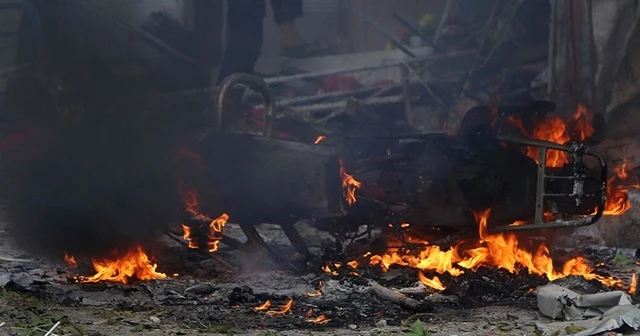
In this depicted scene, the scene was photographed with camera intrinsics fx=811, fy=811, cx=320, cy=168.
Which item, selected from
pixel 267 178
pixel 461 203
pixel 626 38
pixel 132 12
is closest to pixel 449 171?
pixel 461 203

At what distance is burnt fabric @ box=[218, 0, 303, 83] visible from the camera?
48.7 feet

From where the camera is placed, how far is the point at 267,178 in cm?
722

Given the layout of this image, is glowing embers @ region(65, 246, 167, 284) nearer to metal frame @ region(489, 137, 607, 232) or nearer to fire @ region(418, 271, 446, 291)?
fire @ region(418, 271, 446, 291)

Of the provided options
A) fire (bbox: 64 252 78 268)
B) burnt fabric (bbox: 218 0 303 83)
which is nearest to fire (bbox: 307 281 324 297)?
fire (bbox: 64 252 78 268)

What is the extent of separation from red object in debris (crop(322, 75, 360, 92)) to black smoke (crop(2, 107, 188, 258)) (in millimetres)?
6410

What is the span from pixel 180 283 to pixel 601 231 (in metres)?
5.02

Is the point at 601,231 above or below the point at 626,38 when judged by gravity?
below

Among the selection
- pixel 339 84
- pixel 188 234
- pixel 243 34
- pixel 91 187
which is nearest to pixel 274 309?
pixel 188 234

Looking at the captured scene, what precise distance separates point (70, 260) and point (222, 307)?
2.01m

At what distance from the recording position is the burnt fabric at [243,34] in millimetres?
14852

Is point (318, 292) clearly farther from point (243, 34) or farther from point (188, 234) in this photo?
point (243, 34)

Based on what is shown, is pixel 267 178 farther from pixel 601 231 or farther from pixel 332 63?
pixel 332 63

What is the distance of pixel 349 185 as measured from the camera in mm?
7078

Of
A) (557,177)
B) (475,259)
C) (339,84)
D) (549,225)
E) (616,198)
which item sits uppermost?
(339,84)
